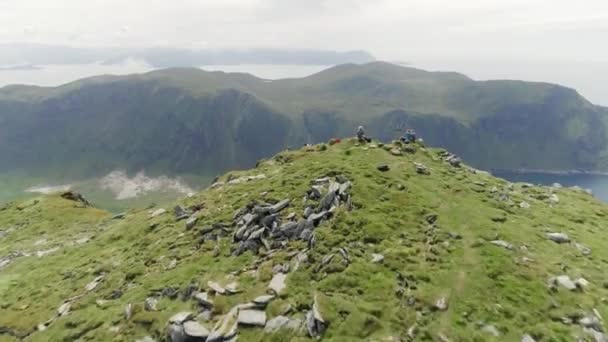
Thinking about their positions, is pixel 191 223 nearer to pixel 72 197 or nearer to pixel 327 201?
pixel 327 201

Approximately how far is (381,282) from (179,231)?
1145 inches

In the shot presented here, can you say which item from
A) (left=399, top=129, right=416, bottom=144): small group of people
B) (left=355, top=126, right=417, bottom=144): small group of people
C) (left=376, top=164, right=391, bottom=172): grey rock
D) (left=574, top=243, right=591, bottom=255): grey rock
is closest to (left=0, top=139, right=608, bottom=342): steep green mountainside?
(left=574, top=243, right=591, bottom=255): grey rock

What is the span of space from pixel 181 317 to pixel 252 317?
5.86 m

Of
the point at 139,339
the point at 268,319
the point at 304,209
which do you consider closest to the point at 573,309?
the point at 268,319

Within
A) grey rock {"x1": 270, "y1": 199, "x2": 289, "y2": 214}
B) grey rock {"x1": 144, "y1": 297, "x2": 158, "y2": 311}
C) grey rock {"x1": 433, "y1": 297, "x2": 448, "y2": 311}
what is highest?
grey rock {"x1": 270, "y1": 199, "x2": 289, "y2": 214}

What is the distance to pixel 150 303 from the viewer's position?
36.7 m

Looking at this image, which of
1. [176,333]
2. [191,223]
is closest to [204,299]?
[176,333]

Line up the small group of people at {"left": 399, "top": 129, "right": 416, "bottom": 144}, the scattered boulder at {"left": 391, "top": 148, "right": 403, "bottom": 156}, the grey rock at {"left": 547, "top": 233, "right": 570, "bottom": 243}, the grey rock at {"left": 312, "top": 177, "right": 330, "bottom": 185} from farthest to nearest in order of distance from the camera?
1. the small group of people at {"left": 399, "top": 129, "right": 416, "bottom": 144}
2. the scattered boulder at {"left": 391, "top": 148, "right": 403, "bottom": 156}
3. the grey rock at {"left": 312, "top": 177, "right": 330, "bottom": 185}
4. the grey rock at {"left": 547, "top": 233, "right": 570, "bottom": 243}

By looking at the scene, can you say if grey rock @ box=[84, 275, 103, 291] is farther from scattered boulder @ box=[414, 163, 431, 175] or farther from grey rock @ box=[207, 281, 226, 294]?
scattered boulder @ box=[414, 163, 431, 175]

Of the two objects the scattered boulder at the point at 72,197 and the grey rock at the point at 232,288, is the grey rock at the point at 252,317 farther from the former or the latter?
the scattered boulder at the point at 72,197

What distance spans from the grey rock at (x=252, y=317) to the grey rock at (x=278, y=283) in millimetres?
2420

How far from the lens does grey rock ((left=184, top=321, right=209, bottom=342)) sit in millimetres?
30234

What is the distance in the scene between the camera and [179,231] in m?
52.9

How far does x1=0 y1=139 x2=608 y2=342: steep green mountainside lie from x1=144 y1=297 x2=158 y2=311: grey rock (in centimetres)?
14
